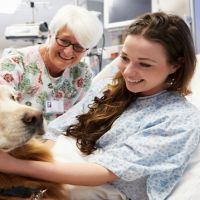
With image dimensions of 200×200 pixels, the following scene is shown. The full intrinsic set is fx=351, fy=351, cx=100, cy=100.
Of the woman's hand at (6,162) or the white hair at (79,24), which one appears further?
the white hair at (79,24)

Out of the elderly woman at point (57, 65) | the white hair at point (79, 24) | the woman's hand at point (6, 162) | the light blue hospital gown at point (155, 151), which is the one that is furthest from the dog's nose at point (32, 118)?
the white hair at point (79, 24)

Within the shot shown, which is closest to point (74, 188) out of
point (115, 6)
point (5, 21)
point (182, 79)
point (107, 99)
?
point (107, 99)

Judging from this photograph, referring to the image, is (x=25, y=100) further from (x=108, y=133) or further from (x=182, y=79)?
(x=182, y=79)

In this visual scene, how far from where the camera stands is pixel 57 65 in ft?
5.96

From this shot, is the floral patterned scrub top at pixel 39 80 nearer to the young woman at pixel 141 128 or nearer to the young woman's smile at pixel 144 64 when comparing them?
the young woman at pixel 141 128

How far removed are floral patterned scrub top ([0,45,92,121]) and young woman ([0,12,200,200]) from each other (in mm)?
574

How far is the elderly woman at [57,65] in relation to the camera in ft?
5.69

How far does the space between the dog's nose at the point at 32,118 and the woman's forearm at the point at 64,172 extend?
0.37 feet

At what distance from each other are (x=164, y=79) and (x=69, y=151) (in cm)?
41

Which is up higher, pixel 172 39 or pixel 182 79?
pixel 172 39

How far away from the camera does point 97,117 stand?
1.25 meters

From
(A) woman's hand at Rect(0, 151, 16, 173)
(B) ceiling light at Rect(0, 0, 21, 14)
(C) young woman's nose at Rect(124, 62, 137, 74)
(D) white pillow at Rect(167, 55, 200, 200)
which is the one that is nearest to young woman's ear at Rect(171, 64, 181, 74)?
(C) young woman's nose at Rect(124, 62, 137, 74)

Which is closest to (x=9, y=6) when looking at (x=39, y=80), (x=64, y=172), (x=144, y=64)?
(x=39, y=80)

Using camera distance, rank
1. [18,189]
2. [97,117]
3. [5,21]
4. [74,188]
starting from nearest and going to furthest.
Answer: [18,189], [74,188], [97,117], [5,21]
